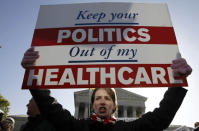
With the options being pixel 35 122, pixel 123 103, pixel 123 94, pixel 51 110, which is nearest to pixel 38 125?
pixel 35 122

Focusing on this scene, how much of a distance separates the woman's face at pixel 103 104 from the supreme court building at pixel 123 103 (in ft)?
152

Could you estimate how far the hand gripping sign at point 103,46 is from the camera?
211 cm

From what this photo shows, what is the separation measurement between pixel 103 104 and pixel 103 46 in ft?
2.13

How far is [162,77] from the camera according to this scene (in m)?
2.12

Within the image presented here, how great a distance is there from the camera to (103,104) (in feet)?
6.97

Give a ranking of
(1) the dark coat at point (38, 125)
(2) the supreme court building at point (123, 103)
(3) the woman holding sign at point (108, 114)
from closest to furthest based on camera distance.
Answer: (3) the woman holding sign at point (108, 114), (1) the dark coat at point (38, 125), (2) the supreme court building at point (123, 103)

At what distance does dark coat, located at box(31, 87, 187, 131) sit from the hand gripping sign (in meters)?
0.13

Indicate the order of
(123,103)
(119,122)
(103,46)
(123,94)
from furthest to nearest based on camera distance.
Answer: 1. (123,103)
2. (123,94)
3. (103,46)
4. (119,122)

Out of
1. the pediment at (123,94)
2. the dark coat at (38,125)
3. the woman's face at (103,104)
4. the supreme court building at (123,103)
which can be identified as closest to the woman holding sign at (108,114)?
the woman's face at (103,104)

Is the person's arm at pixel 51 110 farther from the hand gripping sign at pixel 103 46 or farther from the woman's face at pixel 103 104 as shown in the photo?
the woman's face at pixel 103 104

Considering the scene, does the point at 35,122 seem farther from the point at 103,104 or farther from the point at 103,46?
the point at 103,46

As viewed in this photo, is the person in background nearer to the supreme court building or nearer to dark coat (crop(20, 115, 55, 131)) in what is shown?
dark coat (crop(20, 115, 55, 131))

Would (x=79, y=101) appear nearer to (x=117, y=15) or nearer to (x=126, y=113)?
(x=126, y=113)

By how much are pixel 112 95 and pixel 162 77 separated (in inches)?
22.0
